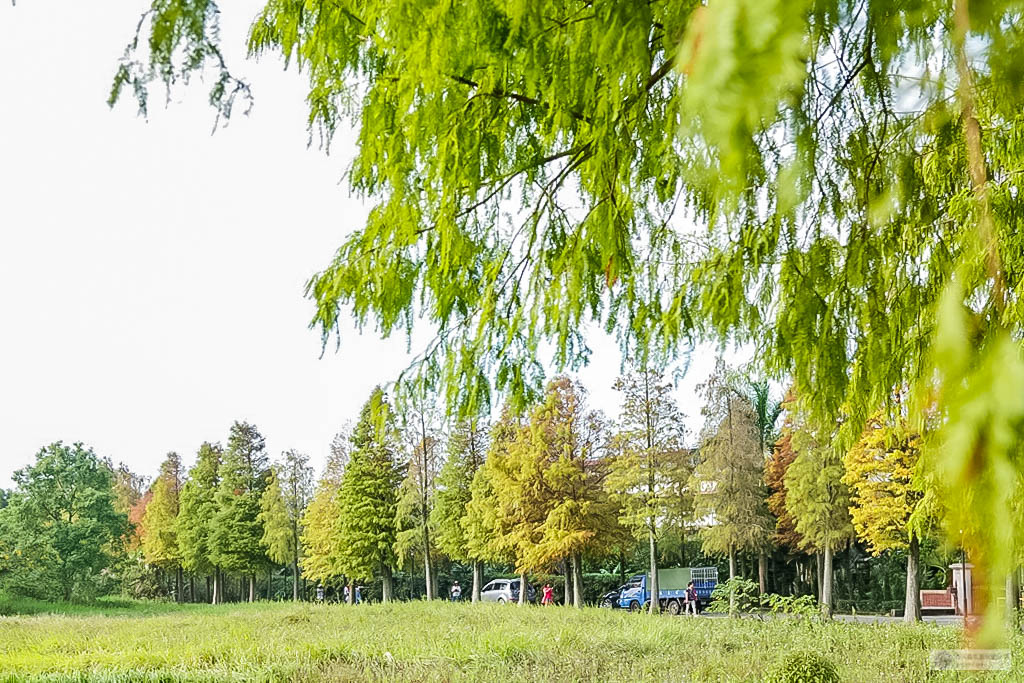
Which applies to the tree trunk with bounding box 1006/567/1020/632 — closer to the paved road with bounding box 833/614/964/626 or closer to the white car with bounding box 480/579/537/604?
the paved road with bounding box 833/614/964/626

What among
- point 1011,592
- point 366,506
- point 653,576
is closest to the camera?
point 1011,592

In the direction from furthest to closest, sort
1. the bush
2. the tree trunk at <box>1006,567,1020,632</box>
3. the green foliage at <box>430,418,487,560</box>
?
the green foliage at <box>430,418,487,560</box>, the bush, the tree trunk at <box>1006,567,1020,632</box>

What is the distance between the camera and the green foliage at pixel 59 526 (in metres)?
16.2

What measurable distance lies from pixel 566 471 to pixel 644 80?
38.5ft

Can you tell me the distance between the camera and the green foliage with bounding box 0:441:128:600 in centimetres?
1616

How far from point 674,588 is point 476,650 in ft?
27.4

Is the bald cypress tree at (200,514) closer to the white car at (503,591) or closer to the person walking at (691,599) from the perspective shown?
the white car at (503,591)

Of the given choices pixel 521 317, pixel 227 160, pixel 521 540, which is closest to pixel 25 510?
pixel 521 540

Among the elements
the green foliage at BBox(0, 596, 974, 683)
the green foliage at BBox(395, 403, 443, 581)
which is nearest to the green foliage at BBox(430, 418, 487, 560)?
the green foliage at BBox(395, 403, 443, 581)

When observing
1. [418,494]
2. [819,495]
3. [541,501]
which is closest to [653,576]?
[541,501]

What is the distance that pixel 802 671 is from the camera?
16.4 ft

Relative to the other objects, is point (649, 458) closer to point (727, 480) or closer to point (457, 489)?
point (727, 480)

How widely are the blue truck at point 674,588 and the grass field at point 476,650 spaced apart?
482 centimetres

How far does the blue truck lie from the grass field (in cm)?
482
